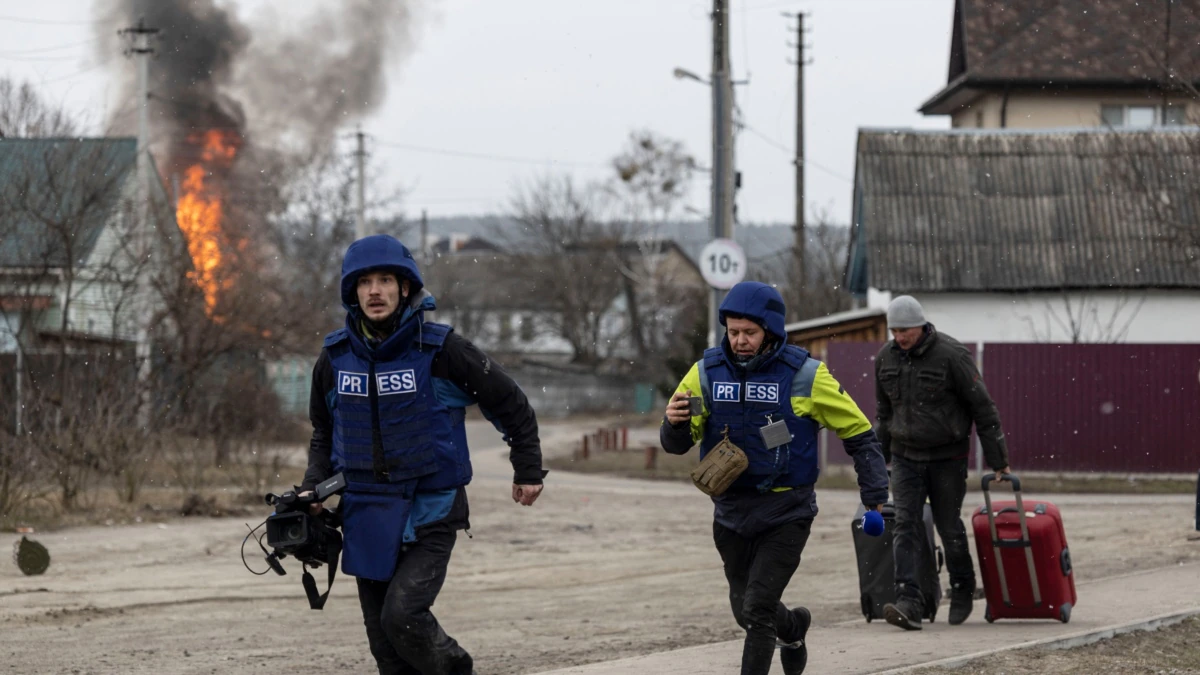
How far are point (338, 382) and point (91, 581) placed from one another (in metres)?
7.75

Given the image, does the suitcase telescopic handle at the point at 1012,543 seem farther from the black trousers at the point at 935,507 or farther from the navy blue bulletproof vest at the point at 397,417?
the navy blue bulletproof vest at the point at 397,417

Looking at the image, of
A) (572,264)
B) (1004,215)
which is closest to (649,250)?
(572,264)

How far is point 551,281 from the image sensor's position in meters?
69.2

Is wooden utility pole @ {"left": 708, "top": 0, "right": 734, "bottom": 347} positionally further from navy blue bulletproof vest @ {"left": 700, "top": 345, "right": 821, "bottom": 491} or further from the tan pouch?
the tan pouch

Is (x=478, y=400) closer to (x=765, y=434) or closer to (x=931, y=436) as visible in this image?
(x=765, y=434)

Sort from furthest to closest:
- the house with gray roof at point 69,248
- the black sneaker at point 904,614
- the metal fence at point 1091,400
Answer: the metal fence at point 1091,400, the house with gray roof at point 69,248, the black sneaker at point 904,614

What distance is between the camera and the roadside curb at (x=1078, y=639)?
23.8 ft

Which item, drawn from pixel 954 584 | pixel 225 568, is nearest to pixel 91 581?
pixel 225 568

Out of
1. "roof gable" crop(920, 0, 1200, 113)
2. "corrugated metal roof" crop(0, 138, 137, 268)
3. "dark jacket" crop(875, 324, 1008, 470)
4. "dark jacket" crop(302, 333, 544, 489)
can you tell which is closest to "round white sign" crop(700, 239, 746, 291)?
"corrugated metal roof" crop(0, 138, 137, 268)

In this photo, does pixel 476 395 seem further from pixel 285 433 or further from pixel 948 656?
pixel 285 433

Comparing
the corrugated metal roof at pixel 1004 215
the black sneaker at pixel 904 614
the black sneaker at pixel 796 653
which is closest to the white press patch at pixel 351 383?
the black sneaker at pixel 796 653

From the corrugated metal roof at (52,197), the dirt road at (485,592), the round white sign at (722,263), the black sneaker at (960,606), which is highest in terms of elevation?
the corrugated metal roof at (52,197)

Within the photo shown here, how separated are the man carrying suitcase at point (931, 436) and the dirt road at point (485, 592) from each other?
1.19 meters

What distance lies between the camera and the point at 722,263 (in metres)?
21.0
